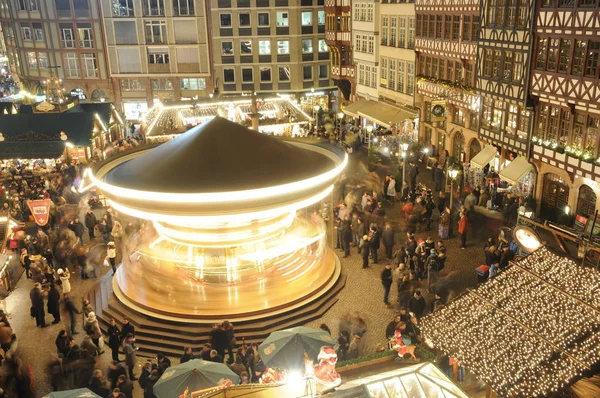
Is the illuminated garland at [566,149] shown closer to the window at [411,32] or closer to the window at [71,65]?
the window at [411,32]

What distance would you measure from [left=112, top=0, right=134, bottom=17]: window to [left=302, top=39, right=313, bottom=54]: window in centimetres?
1363

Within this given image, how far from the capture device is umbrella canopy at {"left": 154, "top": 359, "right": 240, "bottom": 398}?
1041 cm

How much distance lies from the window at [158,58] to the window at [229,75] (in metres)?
4.73

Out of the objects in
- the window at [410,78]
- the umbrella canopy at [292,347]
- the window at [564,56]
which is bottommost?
the umbrella canopy at [292,347]

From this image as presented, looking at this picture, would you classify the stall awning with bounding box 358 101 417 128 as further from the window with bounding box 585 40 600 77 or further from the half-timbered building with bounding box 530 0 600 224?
the window with bounding box 585 40 600 77

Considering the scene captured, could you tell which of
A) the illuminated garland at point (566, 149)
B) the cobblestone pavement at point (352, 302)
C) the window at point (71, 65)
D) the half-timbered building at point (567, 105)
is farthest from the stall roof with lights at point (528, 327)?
the window at point (71, 65)

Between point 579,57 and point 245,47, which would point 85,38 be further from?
point 579,57

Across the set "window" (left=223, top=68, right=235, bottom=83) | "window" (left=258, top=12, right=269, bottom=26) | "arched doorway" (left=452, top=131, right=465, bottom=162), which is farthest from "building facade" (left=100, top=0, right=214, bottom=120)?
"arched doorway" (left=452, top=131, right=465, bottom=162)

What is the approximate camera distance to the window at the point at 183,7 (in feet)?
156

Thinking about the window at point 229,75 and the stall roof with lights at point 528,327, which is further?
→ the window at point 229,75

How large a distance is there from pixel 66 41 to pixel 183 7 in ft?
33.7

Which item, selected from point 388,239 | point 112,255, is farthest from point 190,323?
point 388,239

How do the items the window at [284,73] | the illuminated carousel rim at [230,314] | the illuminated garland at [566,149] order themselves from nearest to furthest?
the illuminated carousel rim at [230,314]
the illuminated garland at [566,149]
the window at [284,73]

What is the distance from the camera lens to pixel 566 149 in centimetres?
2088
